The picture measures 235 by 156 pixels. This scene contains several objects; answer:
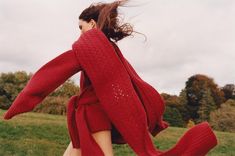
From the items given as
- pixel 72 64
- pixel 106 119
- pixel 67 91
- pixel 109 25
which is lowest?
pixel 106 119

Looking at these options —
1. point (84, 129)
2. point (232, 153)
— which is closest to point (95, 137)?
point (84, 129)

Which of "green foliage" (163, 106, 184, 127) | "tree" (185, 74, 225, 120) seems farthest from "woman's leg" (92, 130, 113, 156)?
"tree" (185, 74, 225, 120)

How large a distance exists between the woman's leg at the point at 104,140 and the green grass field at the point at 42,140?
7.97m

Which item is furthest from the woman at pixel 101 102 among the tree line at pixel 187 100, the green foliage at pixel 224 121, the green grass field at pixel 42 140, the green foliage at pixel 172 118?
the green foliage at pixel 224 121

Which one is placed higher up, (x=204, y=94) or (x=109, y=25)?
(x=204, y=94)

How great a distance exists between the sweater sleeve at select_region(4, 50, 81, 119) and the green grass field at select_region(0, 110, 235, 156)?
312 inches

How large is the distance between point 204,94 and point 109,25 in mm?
52334

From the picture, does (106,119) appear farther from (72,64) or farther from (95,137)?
(72,64)

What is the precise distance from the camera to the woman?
4152 millimetres

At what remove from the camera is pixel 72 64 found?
167 inches

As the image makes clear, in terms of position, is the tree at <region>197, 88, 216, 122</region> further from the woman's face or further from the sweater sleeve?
the sweater sleeve

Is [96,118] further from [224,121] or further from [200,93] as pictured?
[200,93]

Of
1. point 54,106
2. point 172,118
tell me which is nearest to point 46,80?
point 54,106

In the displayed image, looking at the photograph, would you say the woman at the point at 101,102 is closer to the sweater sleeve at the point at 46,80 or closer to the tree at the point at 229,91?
the sweater sleeve at the point at 46,80
